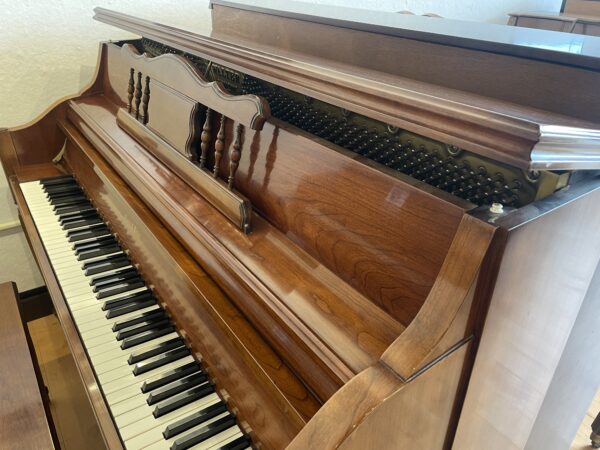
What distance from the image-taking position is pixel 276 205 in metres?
1.00

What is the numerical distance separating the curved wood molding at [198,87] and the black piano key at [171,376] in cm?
54

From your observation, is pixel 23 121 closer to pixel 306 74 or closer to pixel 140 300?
pixel 140 300

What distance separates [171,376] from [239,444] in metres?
0.23

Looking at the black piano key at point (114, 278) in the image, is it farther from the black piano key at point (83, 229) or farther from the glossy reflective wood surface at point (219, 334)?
the black piano key at point (83, 229)

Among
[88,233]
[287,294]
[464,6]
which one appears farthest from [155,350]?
[464,6]

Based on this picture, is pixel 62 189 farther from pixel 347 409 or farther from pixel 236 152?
pixel 347 409

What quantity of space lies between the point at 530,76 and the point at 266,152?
0.53 m

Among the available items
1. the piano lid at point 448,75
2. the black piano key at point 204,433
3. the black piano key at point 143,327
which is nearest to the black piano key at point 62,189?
the piano lid at point 448,75

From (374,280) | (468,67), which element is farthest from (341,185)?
(468,67)

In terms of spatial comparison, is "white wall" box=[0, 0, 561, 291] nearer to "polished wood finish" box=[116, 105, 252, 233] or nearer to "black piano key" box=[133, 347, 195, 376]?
"polished wood finish" box=[116, 105, 252, 233]

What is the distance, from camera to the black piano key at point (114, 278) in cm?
128

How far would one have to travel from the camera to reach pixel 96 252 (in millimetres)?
1424

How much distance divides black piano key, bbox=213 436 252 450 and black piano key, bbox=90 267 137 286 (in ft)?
2.13

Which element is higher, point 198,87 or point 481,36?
point 481,36
